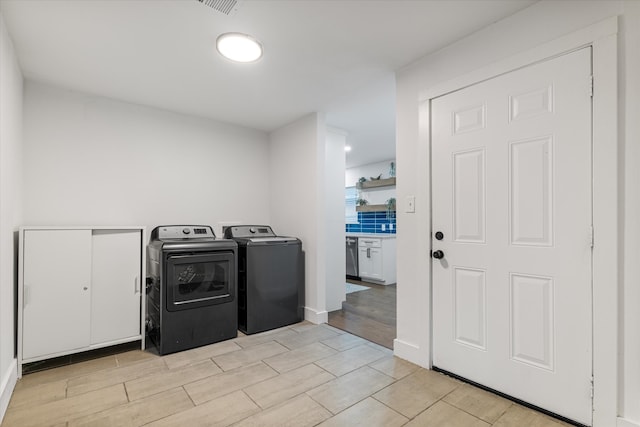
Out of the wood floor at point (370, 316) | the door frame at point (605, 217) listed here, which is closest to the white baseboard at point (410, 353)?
the wood floor at point (370, 316)

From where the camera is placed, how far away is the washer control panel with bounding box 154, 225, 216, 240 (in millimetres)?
3175

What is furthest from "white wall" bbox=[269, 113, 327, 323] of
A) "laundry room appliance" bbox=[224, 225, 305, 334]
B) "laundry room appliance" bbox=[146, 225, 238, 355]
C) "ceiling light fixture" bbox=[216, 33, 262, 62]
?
"ceiling light fixture" bbox=[216, 33, 262, 62]

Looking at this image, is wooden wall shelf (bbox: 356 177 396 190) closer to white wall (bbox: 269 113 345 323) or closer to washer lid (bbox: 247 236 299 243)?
white wall (bbox: 269 113 345 323)

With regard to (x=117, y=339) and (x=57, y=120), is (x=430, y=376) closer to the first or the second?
(x=117, y=339)

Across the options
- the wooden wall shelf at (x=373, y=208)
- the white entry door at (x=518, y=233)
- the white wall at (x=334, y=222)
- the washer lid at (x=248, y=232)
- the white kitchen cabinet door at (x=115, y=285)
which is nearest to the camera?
the white entry door at (x=518, y=233)

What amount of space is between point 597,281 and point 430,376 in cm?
120

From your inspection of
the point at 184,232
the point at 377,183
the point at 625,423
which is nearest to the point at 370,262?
the point at 377,183

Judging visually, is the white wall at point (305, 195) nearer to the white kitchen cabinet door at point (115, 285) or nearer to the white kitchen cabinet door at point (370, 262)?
the white kitchen cabinet door at point (115, 285)

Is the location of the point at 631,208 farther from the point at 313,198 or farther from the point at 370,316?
the point at 370,316

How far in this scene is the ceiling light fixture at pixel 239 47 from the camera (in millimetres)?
2100

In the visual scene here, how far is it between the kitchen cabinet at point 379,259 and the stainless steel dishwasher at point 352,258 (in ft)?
0.61

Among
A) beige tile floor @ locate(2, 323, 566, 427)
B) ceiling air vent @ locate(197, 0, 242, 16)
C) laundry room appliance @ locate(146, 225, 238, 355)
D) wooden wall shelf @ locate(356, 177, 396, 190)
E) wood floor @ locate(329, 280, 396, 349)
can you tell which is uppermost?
ceiling air vent @ locate(197, 0, 242, 16)

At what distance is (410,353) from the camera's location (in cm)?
242

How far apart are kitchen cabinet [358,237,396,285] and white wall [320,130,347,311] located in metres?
1.56
